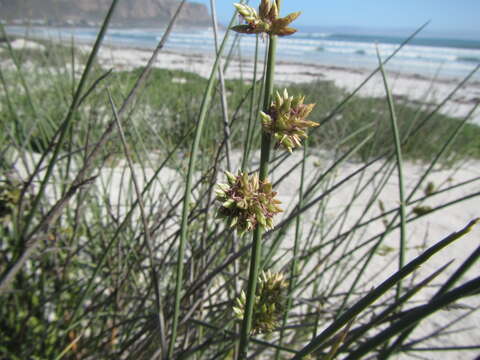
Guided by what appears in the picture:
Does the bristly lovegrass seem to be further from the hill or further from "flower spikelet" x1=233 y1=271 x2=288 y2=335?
the hill

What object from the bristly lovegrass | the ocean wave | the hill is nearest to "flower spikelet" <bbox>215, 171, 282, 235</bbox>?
the bristly lovegrass

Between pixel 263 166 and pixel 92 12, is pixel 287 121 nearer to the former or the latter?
pixel 263 166

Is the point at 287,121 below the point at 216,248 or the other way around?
the other way around

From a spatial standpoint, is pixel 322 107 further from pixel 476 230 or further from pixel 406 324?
pixel 406 324

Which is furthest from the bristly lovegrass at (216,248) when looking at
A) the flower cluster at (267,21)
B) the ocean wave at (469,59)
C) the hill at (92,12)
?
the ocean wave at (469,59)

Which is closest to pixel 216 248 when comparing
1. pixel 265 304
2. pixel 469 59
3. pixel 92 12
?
pixel 265 304

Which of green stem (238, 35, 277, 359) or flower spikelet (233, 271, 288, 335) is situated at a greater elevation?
green stem (238, 35, 277, 359)

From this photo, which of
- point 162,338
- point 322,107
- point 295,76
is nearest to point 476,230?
point 162,338
